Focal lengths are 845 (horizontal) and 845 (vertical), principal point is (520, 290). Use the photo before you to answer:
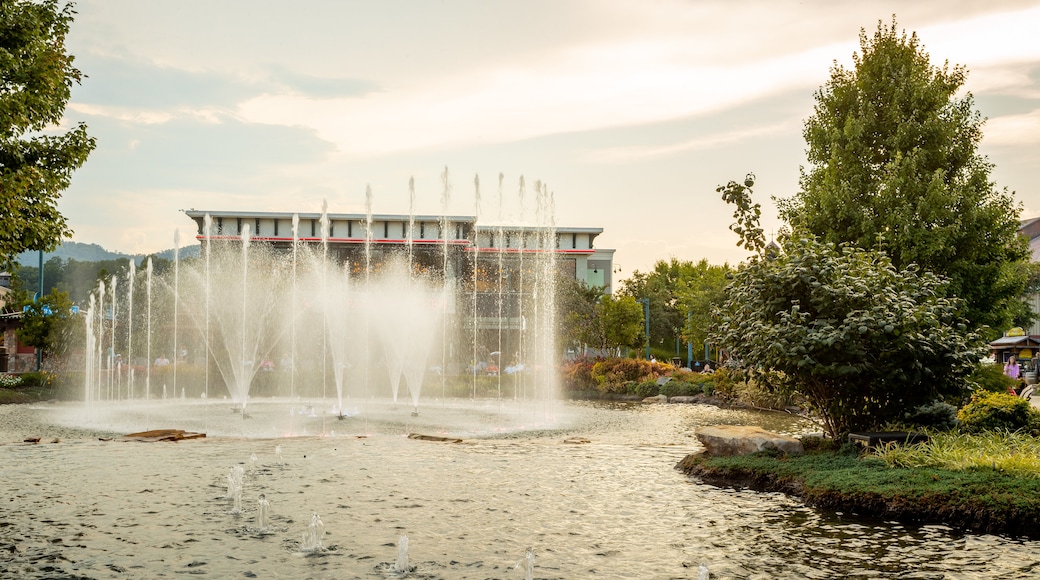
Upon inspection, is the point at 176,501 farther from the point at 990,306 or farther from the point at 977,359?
the point at 990,306

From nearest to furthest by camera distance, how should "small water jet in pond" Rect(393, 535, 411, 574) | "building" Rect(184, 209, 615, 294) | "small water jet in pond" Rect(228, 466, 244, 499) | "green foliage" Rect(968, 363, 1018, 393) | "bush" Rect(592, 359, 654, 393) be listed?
"small water jet in pond" Rect(393, 535, 411, 574) → "small water jet in pond" Rect(228, 466, 244, 499) → "green foliage" Rect(968, 363, 1018, 393) → "bush" Rect(592, 359, 654, 393) → "building" Rect(184, 209, 615, 294)

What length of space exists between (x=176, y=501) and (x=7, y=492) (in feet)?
8.64

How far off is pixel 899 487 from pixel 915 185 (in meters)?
14.5

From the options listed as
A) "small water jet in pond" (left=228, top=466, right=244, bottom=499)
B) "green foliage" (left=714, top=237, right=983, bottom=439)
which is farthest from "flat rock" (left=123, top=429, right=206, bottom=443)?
"green foliage" (left=714, top=237, right=983, bottom=439)

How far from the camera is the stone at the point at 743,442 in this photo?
46.3 ft

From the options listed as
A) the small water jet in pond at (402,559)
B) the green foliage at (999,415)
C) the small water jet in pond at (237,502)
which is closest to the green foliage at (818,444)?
the green foliage at (999,415)

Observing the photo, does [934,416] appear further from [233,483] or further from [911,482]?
[233,483]

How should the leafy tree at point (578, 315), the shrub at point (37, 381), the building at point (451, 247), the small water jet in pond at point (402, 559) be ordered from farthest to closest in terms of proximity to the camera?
1. the building at point (451, 247)
2. the leafy tree at point (578, 315)
3. the shrub at point (37, 381)
4. the small water jet in pond at point (402, 559)

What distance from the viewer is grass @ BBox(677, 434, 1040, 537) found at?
9.90 metres

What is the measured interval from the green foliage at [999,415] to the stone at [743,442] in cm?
305

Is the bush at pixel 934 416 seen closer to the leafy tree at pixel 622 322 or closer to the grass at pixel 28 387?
the grass at pixel 28 387

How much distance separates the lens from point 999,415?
48.6ft

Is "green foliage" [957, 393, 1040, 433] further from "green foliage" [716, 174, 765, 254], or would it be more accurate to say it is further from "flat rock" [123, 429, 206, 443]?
"flat rock" [123, 429, 206, 443]

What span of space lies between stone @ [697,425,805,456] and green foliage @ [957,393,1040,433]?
10.0 feet
